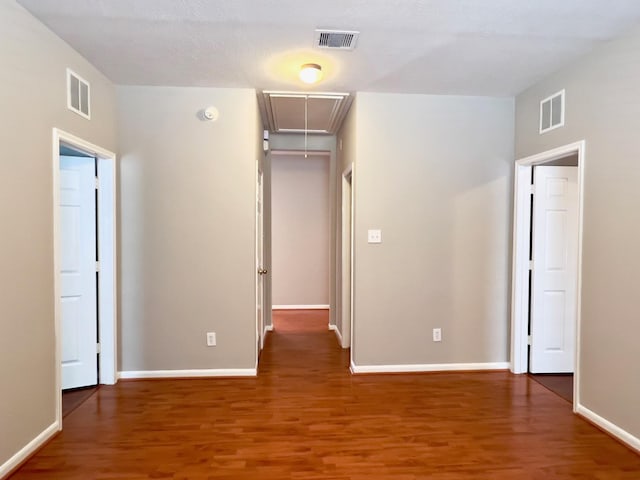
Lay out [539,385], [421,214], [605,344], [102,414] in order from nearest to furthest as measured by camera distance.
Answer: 1. [605,344]
2. [102,414]
3. [539,385]
4. [421,214]

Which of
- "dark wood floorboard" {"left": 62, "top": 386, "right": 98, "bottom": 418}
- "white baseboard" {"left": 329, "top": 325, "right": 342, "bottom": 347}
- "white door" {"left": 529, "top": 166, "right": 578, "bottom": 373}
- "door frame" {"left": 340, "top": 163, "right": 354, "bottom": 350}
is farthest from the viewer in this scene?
"white baseboard" {"left": 329, "top": 325, "right": 342, "bottom": 347}

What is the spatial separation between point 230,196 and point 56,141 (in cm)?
136

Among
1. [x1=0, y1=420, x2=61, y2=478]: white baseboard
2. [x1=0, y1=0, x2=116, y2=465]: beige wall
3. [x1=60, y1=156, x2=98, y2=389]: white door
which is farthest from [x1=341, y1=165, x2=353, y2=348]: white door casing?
[x1=0, y1=420, x2=61, y2=478]: white baseboard

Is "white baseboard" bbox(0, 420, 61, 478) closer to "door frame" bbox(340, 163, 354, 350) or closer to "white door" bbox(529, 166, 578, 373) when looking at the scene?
"door frame" bbox(340, 163, 354, 350)

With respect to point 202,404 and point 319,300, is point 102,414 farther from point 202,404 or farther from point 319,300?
point 319,300

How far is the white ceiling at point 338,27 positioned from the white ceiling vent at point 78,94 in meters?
0.20

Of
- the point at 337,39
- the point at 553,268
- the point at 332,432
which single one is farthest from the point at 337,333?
the point at 337,39

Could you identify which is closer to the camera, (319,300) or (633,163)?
(633,163)

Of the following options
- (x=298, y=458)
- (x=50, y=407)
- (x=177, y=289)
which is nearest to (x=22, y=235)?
(x=50, y=407)

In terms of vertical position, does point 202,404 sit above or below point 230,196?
below

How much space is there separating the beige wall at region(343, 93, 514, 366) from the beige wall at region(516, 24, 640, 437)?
33.9 inches

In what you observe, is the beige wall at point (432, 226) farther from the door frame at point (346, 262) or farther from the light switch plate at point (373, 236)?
the door frame at point (346, 262)

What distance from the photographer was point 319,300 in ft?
22.0

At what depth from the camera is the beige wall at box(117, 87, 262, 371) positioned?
11.2ft
